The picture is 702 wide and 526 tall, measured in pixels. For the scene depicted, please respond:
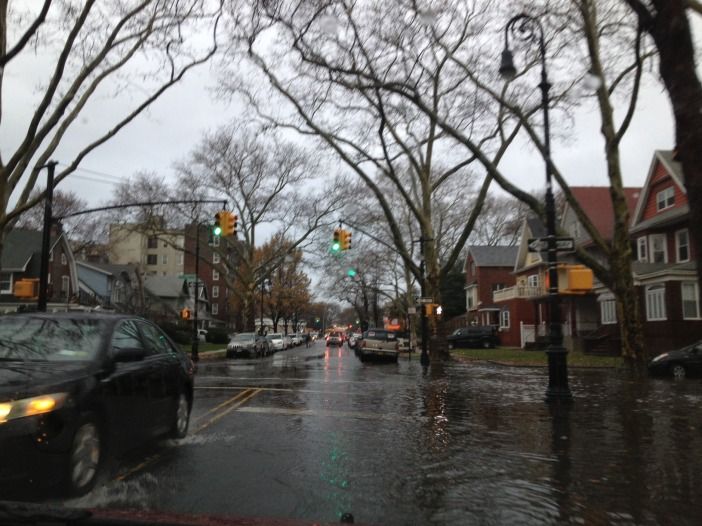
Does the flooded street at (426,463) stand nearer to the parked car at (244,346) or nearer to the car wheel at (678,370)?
the car wheel at (678,370)

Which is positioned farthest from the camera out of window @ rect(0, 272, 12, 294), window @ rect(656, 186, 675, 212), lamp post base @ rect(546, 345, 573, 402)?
window @ rect(0, 272, 12, 294)

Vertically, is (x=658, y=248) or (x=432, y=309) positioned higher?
(x=658, y=248)

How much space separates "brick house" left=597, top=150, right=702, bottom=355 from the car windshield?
2531cm

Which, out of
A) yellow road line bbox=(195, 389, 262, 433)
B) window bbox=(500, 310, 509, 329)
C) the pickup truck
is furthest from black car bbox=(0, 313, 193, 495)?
window bbox=(500, 310, 509, 329)

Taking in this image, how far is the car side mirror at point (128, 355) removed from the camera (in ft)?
18.0

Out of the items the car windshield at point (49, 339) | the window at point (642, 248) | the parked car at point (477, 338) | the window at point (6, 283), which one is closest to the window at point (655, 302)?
the window at point (642, 248)

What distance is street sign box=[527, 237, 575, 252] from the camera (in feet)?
39.6

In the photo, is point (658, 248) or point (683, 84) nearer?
point (683, 84)

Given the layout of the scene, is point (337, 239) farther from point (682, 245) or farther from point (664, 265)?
point (682, 245)

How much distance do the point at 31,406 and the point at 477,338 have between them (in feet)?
138

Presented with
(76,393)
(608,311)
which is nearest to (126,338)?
(76,393)

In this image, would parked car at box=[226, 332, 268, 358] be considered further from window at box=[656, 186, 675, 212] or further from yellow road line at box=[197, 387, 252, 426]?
window at box=[656, 186, 675, 212]

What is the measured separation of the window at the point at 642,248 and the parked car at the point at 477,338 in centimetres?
1395

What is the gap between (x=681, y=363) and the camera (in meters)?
18.4
